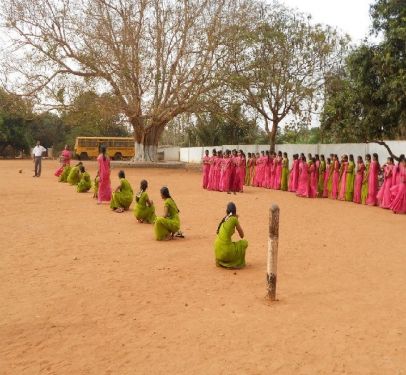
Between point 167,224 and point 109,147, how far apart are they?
34.1 metres

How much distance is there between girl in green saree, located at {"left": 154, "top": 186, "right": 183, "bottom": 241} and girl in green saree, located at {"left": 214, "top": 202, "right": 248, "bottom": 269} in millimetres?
1756

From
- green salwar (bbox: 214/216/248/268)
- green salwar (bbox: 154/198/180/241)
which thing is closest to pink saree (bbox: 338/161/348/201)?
green salwar (bbox: 154/198/180/241)

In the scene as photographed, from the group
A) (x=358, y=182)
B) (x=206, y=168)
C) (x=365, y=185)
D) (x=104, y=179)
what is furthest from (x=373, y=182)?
(x=104, y=179)

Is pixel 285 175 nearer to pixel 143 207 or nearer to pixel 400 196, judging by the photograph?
pixel 400 196

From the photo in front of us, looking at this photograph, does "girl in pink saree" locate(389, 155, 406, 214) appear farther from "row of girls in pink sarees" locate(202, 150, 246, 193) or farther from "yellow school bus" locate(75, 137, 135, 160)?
"yellow school bus" locate(75, 137, 135, 160)

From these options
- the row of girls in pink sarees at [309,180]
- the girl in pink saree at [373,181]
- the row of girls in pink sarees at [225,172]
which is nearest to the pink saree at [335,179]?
the row of girls in pink sarees at [309,180]

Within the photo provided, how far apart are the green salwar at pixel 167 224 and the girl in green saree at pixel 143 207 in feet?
4.89

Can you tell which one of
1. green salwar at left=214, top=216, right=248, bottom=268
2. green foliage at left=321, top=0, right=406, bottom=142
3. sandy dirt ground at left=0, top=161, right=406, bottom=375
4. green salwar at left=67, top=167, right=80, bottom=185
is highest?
green foliage at left=321, top=0, right=406, bottom=142

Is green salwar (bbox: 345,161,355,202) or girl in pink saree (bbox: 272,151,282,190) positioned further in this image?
girl in pink saree (bbox: 272,151,282,190)

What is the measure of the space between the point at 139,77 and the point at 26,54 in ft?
20.1

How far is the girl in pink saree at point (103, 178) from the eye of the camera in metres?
12.7

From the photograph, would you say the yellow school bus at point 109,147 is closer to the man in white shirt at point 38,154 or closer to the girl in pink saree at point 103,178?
the man in white shirt at point 38,154

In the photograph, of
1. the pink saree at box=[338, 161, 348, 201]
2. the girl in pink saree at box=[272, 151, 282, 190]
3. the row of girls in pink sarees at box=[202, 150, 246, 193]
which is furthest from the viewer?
the girl in pink saree at box=[272, 151, 282, 190]

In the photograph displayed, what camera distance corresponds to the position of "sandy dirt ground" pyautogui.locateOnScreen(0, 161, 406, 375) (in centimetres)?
394
